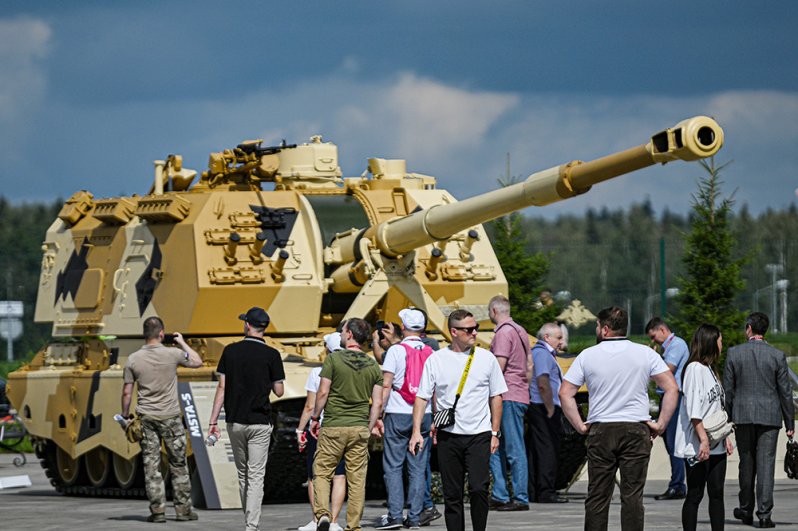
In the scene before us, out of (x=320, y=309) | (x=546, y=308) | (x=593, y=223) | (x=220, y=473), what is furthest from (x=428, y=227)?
(x=593, y=223)

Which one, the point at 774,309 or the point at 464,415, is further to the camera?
the point at 774,309

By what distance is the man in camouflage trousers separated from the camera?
51.0 ft

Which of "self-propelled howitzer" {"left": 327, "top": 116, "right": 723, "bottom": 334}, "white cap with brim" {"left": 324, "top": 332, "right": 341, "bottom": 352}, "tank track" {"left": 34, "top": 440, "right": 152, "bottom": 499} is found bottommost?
"tank track" {"left": 34, "top": 440, "right": 152, "bottom": 499}

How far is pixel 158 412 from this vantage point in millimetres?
15594

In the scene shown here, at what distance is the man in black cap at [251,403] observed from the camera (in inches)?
526

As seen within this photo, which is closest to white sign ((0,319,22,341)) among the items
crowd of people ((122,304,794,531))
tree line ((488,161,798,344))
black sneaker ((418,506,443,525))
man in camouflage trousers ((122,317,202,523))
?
tree line ((488,161,798,344))

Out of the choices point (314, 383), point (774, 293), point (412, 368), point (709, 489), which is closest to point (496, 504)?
point (412, 368)

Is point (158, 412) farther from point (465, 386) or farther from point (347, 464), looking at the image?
point (465, 386)

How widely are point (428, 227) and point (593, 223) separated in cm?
5103

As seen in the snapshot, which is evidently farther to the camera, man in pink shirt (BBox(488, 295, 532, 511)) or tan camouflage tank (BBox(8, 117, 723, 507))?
tan camouflage tank (BBox(8, 117, 723, 507))

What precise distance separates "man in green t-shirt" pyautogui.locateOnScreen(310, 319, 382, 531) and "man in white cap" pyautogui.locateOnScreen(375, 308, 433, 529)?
2.39 ft

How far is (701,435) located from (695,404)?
8.9 inches

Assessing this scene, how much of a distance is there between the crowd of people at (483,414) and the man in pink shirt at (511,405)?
19 millimetres

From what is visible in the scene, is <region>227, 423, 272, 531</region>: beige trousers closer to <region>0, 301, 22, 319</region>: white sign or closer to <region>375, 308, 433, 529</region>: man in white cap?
<region>375, 308, 433, 529</region>: man in white cap
